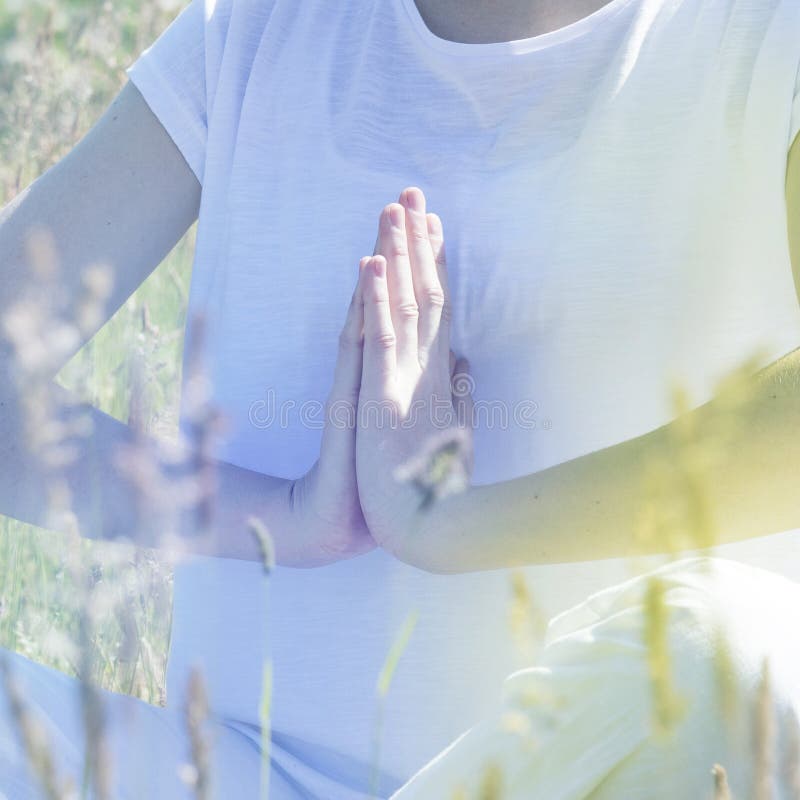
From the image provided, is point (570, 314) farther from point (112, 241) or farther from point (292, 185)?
point (112, 241)

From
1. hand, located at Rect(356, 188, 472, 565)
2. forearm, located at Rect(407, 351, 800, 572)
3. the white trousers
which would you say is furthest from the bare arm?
the white trousers

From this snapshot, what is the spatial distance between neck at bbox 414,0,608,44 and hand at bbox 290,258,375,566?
1.06 ft

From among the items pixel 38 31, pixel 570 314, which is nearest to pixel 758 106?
pixel 570 314

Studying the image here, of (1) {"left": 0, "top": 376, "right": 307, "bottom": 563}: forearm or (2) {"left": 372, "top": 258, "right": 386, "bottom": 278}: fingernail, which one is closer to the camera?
(2) {"left": 372, "top": 258, "right": 386, "bottom": 278}: fingernail

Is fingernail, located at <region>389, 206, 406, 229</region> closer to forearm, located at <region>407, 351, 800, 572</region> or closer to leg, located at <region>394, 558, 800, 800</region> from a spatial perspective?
forearm, located at <region>407, 351, 800, 572</region>

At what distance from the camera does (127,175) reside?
1.53m

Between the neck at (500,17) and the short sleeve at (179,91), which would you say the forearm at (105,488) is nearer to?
the short sleeve at (179,91)

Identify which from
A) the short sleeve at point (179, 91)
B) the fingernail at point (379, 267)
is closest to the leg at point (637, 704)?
the fingernail at point (379, 267)

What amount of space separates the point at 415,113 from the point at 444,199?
11 cm

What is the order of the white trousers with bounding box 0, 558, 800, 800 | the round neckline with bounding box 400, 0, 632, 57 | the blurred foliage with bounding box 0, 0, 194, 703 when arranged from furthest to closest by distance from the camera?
the blurred foliage with bounding box 0, 0, 194, 703 < the round neckline with bounding box 400, 0, 632, 57 < the white trousers with bounding box 0, 558, 800, 800

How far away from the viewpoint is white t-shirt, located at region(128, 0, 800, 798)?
1334 mm

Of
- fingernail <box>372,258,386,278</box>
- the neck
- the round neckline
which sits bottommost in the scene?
fingernail <box>372,258,386,278</box>

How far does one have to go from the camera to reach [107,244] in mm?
1523

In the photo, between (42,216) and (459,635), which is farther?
(42,216)
